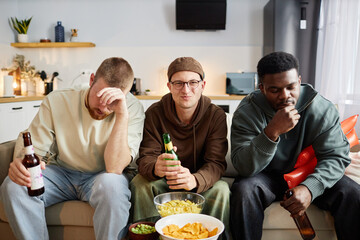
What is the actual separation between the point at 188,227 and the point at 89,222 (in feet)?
2.73

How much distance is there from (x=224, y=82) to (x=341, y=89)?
1.88 m

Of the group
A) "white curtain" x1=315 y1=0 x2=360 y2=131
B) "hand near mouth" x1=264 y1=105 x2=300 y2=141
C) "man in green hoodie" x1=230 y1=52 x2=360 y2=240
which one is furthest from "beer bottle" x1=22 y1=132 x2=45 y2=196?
"white curtain" x1=315 y1=0 x2=360 y2=131

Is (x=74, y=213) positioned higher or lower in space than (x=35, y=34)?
lower

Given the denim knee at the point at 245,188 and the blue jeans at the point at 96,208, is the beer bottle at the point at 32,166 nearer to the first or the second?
the blue jeans at the point at 96,208

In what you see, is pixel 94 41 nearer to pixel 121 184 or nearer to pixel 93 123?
pixel 93 123

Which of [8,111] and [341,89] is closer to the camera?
[341,89]

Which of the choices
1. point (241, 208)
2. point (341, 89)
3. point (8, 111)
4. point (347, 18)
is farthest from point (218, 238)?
point (8, 111)

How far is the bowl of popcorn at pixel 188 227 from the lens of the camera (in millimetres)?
982

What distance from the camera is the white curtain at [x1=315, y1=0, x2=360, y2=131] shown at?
10.3 ft

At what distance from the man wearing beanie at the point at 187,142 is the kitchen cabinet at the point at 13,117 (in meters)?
2.49

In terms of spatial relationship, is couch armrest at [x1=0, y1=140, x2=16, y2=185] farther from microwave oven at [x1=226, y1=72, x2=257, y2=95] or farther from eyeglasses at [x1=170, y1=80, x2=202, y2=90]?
microwave oven at [x1=226, y1=72, x2=257, y2=95]

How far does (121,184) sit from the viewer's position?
5.07ft

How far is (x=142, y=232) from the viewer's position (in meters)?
1.05

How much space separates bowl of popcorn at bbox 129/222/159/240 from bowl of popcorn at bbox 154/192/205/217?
0.36 feet
